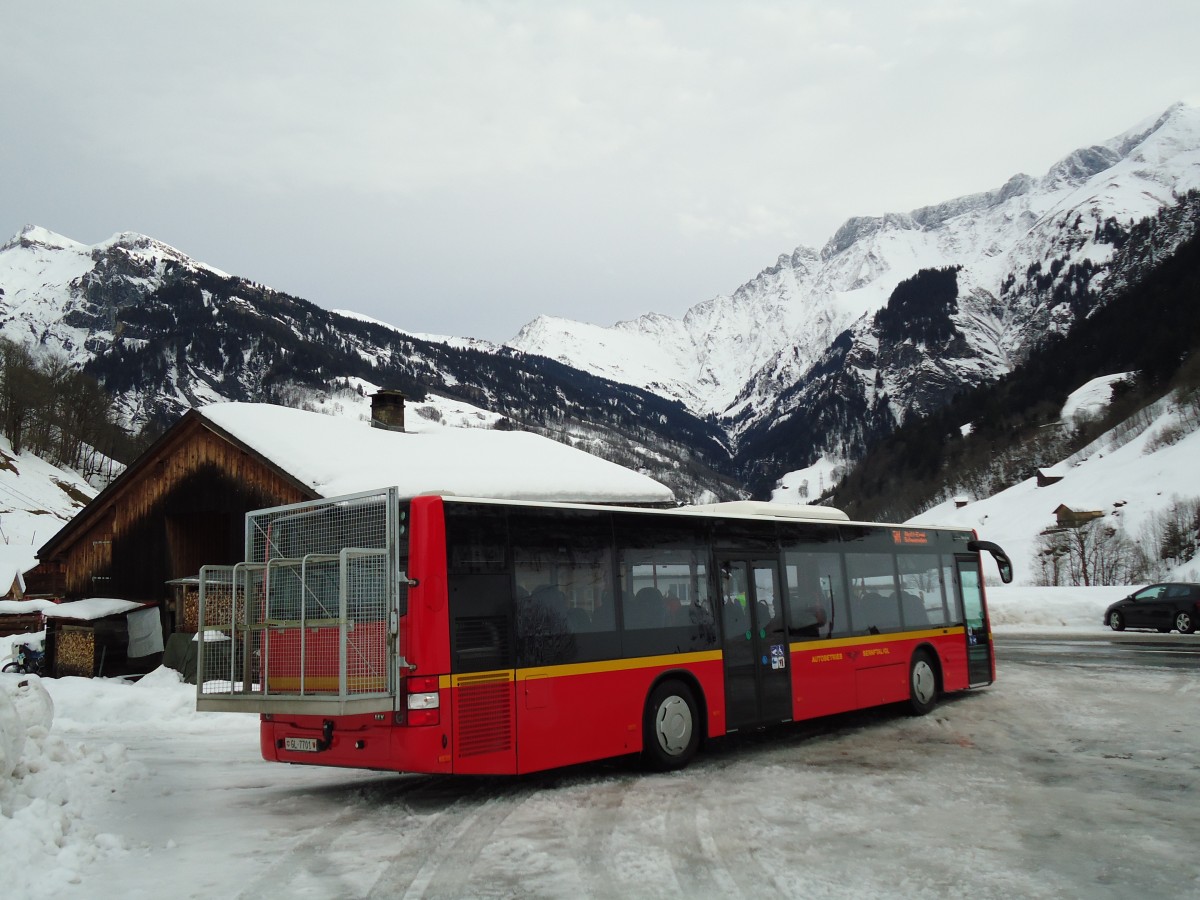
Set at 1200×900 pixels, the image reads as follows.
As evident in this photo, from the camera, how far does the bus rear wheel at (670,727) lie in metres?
10.1

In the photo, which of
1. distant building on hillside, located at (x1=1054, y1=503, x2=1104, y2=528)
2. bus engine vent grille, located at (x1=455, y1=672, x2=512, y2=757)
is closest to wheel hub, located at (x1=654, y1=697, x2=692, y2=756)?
bus engine vent grille, located at (x1=455, y1=672, x2=512, y2=757)

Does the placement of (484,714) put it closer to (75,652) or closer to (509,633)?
(509,633)

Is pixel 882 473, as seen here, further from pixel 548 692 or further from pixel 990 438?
pixel 548 692

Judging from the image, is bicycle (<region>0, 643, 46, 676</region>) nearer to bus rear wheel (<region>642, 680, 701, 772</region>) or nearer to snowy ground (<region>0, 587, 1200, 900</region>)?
snowy ground (<region>0, 587, 1200, 900</region>)

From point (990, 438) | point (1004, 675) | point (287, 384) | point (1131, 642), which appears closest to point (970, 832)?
point (1004, 675)

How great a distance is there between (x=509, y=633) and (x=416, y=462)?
15374 millimetres

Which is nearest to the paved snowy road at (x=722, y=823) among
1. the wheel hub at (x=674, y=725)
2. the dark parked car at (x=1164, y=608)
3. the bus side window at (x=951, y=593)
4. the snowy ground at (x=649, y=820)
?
the snowy ground at (x=649, y=820)

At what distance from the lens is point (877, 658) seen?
13531mm

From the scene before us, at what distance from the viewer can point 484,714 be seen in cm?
859

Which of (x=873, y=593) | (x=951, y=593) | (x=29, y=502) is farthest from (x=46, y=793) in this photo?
(x=29, y=502)

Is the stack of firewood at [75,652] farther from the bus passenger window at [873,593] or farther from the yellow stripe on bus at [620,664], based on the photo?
the bus passenger window at [873,593]

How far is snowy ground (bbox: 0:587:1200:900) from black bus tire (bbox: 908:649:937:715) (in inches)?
63.9

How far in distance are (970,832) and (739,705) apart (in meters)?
4.01

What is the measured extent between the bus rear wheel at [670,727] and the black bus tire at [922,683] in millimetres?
4931
